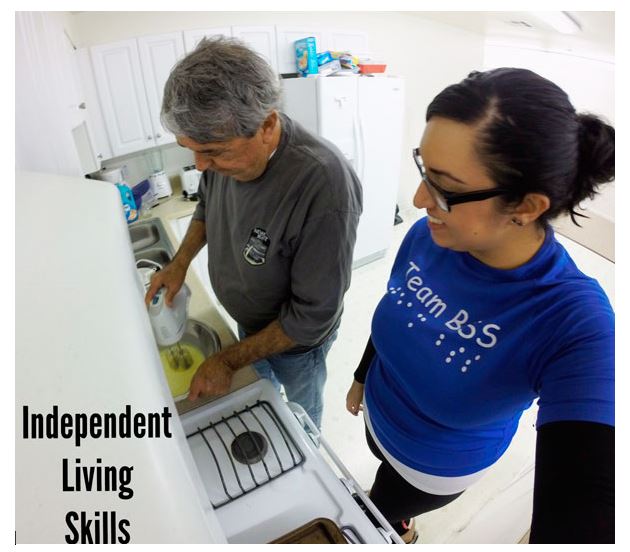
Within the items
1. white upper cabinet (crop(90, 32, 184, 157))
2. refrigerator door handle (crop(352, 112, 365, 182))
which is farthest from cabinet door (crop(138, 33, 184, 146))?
refrigerator door handle (crop(352, 112, 365, 182))

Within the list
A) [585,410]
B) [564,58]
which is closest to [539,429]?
[585,410]

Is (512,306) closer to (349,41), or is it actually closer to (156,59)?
(156,59)

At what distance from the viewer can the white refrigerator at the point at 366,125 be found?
253 cm

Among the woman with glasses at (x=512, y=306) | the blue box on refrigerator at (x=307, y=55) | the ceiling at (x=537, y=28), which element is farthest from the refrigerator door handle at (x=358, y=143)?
the woman with glasses at (x=512, y=306)

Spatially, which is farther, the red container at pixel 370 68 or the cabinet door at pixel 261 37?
the red container at pixel 370 68

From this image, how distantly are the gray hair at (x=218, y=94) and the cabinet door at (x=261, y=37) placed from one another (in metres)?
2.01

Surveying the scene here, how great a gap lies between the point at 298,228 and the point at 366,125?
2.17 meters

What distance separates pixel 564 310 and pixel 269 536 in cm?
66

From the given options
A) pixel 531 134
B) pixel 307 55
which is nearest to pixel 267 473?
pixel 531 134

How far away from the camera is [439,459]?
89 cm

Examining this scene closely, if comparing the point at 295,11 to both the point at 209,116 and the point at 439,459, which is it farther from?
the point at 439,459

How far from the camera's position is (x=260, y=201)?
962 mm

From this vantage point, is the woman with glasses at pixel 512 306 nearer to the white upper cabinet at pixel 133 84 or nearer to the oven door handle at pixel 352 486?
the oven door handle at pixel 352 486

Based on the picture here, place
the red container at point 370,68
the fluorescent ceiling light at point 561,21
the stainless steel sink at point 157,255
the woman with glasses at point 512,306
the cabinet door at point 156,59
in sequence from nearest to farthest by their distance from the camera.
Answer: the woman with glasses at point 512,306, the stainless steel sink at point 157,255, the cabinet door at point 156,59, the fluorescent ceiling light at point 561,21, the red container at point 370,68
